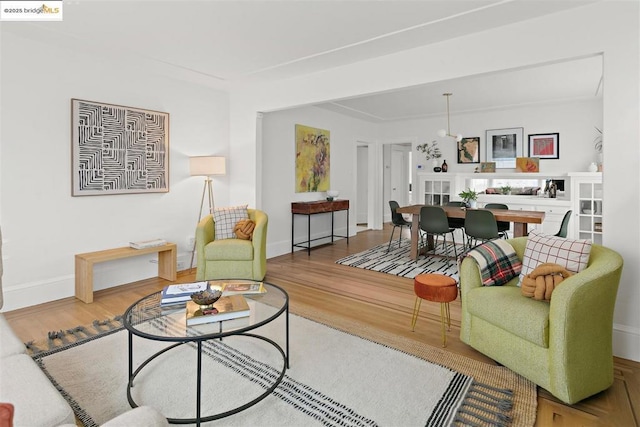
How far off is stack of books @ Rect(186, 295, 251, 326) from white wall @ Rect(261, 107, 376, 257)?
3502 mm

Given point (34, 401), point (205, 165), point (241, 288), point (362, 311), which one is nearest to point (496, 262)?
point (362, 311)

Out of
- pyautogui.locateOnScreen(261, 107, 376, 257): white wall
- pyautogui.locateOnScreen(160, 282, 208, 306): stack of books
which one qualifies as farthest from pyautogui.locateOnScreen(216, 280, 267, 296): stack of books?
pyautogui.locateOnScreen(261, 107, 376, 257): white wall

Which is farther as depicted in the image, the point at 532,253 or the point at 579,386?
the point at 532,253

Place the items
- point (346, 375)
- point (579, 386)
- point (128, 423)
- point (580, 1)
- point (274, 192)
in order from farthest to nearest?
point (274, 192) < point (580, 1) < point (346, 375) < point (579, 386) < point (128, 423)

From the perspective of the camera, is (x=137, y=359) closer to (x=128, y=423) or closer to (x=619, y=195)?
(x=128, y=423)

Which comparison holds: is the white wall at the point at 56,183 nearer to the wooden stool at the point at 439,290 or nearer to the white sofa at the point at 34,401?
the white sofa at the point at 34,401

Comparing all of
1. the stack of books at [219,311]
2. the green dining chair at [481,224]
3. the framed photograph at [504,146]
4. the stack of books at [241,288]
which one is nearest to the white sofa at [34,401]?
the stack of books at [219,311]

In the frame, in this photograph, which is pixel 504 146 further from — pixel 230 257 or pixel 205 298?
pixel 205 298

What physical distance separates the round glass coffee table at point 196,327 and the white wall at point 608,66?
2.39 metres

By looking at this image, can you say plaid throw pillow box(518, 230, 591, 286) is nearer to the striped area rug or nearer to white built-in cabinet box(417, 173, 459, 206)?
the striped area rug

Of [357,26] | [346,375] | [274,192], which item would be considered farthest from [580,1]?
[274,192]

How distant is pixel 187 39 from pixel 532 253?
136 inches

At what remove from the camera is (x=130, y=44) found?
11.5 feet

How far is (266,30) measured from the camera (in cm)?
319
